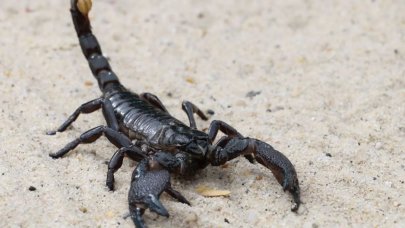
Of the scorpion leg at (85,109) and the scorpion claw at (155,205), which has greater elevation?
the scorpion claw at (155,205)

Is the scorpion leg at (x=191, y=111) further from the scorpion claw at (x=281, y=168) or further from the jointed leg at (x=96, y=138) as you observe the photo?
the scorpion claw at (x=281, y=168)

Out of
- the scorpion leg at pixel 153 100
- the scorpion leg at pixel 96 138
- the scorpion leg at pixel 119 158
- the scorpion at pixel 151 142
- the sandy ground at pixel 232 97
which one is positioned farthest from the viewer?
the scorpion leg at pixel 153 100

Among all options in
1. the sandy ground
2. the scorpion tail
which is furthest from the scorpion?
the sandy ground

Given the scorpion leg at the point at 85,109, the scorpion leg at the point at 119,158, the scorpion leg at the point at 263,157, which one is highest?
the scorpion leg at the point at 263,157

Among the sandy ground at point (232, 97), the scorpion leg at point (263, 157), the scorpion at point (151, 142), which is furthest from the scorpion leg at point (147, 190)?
the scorpion leg at point (263, 157)

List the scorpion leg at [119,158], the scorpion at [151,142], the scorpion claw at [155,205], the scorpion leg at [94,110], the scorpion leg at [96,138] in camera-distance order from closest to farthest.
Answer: the scorpion claw at [155,205] < the scorpion at [151,142] < the scorpion leg at [119,158] < the scorpion leg at [96,138] < the scorpion leg at [94,110]

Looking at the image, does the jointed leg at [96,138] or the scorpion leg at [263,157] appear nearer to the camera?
the scorpion leg at [263,157]

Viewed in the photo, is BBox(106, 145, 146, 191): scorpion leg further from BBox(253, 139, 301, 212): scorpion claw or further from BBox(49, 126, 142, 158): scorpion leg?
BBox(253, 139, 301, 212): scorpion claw
